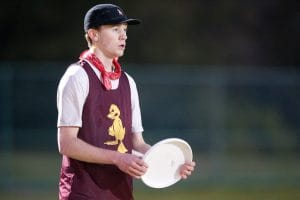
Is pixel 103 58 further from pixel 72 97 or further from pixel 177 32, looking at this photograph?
pixel 177 32

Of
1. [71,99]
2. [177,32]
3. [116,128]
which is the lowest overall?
[116,128]

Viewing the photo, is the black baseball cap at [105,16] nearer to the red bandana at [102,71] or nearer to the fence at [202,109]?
the red bandana at [102,71]

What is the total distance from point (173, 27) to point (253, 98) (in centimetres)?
507

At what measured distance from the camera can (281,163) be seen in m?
14.6

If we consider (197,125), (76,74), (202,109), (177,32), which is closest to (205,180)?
(197,125)

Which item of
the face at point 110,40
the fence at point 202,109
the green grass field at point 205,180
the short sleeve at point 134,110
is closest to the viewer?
the face at point 110,40

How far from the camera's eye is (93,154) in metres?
4.62

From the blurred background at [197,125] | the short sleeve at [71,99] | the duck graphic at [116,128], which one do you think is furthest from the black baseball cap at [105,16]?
the blurred background at [197,125]

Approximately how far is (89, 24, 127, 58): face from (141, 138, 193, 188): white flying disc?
0.60 m

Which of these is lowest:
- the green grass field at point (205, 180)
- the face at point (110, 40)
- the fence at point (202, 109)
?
the green grass field at point (205, 180)

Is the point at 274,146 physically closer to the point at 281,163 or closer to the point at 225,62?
the point at 281,163

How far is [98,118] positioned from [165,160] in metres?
0.45

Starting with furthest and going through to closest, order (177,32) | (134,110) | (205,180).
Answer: (177,32)
(205,180)
(134,110)

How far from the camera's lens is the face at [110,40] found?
194 inches
